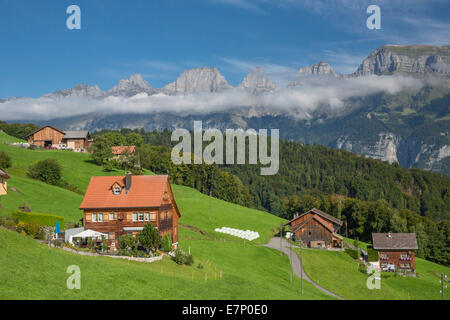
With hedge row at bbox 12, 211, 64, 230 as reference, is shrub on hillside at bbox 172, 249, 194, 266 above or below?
below

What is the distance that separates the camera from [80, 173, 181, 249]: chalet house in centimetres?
6266

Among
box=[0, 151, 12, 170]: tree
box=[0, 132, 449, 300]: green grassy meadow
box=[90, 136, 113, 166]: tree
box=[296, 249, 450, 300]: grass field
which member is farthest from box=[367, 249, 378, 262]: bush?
box=[0, 151, 12, 170]: tree

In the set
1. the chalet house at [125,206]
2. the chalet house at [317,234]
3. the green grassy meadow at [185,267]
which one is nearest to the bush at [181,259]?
the green grassy meadow at [185,267]

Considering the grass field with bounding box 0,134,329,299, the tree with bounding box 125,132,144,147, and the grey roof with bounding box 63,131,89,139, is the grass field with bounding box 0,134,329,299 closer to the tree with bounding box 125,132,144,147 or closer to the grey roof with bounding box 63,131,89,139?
the grey roof with bounding box 63,131,89,139

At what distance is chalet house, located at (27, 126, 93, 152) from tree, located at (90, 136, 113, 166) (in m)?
17.3

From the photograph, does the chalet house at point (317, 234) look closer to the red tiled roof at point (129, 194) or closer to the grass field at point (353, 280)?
the grass field at point (353, 280)

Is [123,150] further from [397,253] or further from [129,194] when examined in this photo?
[397,253]

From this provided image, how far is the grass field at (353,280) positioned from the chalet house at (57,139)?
89.4 m

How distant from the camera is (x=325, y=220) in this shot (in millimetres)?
110875

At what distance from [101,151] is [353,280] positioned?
266ft

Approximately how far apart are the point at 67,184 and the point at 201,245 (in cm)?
4319

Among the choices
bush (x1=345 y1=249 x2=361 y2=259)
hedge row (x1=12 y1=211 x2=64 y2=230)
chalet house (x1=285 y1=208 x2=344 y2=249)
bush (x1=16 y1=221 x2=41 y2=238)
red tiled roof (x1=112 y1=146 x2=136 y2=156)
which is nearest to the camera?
bush (x1=16 y1=221 x2=41 y2=238)

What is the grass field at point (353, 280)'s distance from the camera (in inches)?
2635
